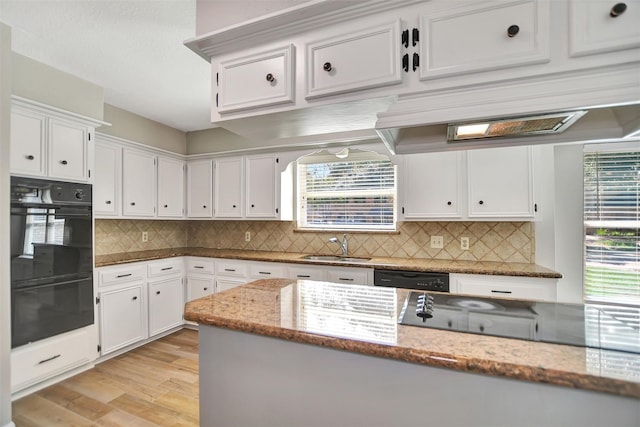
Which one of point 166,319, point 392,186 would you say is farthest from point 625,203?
point 166,319

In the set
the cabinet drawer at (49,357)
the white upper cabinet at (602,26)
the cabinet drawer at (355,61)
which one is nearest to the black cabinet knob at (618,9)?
the white upper cabinet at (602,26)

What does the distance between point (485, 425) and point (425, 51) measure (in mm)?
1263

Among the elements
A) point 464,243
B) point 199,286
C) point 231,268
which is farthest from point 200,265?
point 464,243

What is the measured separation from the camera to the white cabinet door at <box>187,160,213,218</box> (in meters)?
3.96

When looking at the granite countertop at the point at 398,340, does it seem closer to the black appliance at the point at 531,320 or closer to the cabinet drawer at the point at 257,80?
the black appliance at the point at 531,320

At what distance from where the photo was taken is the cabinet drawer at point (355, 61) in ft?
3.73

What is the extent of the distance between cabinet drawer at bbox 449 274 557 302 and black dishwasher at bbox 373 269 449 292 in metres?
0.09

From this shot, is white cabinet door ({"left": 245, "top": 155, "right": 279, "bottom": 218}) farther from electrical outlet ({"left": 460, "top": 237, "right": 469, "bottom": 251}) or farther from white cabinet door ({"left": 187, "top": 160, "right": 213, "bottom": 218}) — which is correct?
electrical outlet ({"left": 460, "top": 237, "right": 469, "bottom": 251})

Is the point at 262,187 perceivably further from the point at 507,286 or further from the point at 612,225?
the point at 612,225

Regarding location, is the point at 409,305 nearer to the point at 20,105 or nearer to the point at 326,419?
the point at 326,419

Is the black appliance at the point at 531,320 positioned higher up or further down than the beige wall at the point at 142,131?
further down

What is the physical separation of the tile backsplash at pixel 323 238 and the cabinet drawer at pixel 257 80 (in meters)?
2.32

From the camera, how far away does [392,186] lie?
3.38 m

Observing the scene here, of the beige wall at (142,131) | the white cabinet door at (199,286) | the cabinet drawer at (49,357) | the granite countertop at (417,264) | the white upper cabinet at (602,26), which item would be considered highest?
the beige wall at (142,131)
